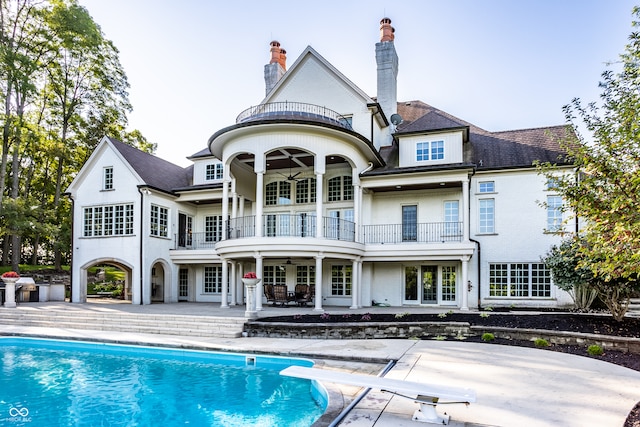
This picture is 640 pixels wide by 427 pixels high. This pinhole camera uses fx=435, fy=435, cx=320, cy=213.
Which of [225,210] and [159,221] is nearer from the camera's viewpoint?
[225,210]

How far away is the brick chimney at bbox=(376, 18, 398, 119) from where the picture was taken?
69.1 ft

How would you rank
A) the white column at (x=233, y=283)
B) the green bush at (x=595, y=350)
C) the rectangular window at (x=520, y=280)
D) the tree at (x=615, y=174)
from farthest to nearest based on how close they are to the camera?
the white column at (x=233, y=283) < the rectangular window at (x=520, y=280) < the green bush at (x=595, y=350) < the tree at (x=615, y=174)

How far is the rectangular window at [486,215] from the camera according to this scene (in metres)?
17.5

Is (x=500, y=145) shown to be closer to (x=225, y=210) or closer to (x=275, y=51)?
(x=225, y=210)

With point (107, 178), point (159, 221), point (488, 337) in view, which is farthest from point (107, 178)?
point (488, 337)

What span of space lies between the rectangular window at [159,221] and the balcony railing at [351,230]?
144 inches

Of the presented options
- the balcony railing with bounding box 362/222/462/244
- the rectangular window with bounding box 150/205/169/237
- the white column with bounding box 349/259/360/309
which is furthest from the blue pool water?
the balcony railing with bounding box 362/222/462/244

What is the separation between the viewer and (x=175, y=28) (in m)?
11.2

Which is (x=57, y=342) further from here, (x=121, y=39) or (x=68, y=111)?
(x=121, y=39)

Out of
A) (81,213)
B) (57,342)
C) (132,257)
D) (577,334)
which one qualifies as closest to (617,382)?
(577,334)

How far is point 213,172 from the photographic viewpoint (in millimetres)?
22422

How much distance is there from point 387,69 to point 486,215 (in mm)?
8609

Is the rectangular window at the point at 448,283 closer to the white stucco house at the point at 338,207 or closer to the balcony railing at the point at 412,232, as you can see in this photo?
the white stucco house at the point at 338,207

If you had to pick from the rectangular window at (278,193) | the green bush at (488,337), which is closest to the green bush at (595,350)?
the green bush at (488,337)
